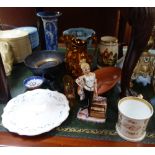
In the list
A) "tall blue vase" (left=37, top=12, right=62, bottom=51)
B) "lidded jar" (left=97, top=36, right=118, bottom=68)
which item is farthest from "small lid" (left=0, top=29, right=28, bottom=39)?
"lidded jar" (left=97, top=36, right=118, bottom=68)

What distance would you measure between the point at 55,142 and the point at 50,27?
612 mm

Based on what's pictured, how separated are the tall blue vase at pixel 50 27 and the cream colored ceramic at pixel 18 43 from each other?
0.34 feet

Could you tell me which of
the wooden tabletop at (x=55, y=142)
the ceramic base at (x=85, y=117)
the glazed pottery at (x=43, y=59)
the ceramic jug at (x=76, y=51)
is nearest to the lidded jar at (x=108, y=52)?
the ceramic jug at (x=76, y=51)

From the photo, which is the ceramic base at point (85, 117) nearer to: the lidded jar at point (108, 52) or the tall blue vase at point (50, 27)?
the lidded jar at point (108, 52)

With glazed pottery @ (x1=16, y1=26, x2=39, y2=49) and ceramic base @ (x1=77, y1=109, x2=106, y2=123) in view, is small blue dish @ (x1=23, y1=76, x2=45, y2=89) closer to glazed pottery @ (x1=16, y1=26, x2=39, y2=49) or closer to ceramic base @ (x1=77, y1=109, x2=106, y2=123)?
ceramic base @ (x1=77, y1=109, x2=106, y2=123)

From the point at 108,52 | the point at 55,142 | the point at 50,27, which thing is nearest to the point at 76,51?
the point at 108,52

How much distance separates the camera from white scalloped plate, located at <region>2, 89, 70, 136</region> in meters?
0.66

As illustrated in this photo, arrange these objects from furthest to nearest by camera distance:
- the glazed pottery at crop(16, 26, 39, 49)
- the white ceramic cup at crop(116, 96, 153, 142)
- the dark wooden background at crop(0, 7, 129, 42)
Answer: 1. the dark wooden background at crop(0, 7, 129, 42)
2. the glazed pottery at crop(16, 26, 39, 49)
3. the white ceramic cup at crop(116, 96, 153, 142)

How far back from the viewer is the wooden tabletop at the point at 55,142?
2.05ft

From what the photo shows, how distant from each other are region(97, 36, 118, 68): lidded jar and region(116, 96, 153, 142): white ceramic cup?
31cm

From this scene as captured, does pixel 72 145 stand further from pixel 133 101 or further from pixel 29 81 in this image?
pixel 29 81

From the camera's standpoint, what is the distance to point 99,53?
0.95 metres
